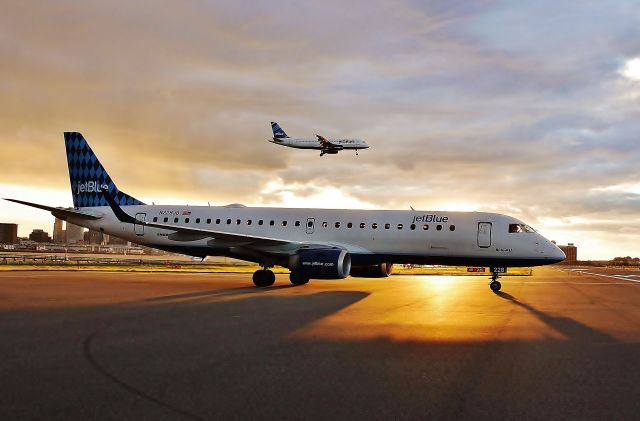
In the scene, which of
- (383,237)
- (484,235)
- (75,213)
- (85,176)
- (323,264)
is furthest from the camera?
(85,176)

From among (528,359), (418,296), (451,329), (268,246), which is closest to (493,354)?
(528,359)

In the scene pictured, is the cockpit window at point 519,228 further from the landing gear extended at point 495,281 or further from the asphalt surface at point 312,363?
the asphalt surface at point 312,363

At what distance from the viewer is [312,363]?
789 cm

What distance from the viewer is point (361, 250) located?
84.1ft

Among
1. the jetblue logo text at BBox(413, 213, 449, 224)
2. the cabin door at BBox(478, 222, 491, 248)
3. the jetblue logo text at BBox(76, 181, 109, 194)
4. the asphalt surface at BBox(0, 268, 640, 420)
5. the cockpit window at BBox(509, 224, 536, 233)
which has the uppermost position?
the jetblue logo text at BBox(76, 181, 109, 194)

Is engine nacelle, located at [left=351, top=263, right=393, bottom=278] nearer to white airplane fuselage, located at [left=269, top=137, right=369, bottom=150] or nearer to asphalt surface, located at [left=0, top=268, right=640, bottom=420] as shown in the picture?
asphalt surface, located at [left=0, top=268, right=640, bottom=420]

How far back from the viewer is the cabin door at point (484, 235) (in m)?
23.9

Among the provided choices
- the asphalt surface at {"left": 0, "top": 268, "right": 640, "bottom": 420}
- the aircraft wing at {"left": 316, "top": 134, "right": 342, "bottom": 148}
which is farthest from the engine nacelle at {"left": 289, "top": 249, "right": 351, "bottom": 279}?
the aircraft wing at {"left": 316, "top": 134, "right": 342, "bottom": 148}

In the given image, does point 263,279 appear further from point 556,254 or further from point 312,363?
point 312,363

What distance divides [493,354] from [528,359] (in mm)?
546

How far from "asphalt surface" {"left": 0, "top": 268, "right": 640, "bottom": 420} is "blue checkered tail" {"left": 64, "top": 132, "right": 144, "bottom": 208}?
18.4 m

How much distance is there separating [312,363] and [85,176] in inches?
1163

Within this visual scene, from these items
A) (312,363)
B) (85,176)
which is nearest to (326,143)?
(85,176)

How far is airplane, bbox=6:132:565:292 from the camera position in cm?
2314
